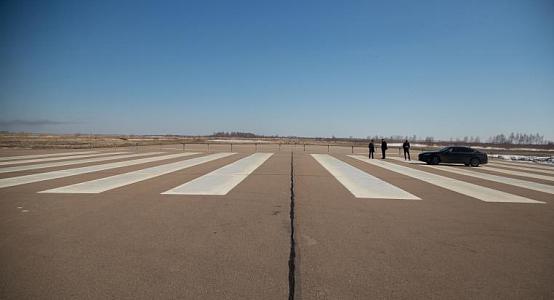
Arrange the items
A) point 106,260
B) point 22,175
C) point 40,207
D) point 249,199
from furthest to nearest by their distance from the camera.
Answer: point 22,175
point 249,199
point 40,207
point 106,260

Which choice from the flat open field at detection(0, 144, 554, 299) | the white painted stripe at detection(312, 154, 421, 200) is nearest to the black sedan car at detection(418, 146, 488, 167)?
the white painted stripe at detection(312, 154, 421, 200)

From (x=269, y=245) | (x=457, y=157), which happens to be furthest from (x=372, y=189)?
(x=457, y=157)

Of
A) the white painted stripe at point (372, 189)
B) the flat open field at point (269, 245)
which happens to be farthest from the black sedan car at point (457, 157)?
the flat open field at point (269, 245)

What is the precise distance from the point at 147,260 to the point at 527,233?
592 centimetres

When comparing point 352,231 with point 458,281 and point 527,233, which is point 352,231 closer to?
point 458,281

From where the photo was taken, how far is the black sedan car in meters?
18.1

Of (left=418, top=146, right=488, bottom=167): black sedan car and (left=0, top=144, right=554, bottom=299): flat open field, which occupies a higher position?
(left=418, top=146, right=488, bottom=167): black sedan car

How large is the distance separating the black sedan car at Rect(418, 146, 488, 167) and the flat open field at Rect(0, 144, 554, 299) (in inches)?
433

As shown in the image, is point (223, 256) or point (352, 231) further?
point (352, 231)

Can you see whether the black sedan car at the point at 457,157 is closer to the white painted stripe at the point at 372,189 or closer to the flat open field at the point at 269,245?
the white painted stripe at the point at 372,189

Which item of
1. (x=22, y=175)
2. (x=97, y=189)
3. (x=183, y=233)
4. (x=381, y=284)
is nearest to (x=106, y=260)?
(x=183, y=233)

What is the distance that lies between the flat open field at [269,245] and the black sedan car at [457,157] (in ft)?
36.1

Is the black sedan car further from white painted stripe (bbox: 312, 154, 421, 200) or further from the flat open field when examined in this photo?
the flat open field

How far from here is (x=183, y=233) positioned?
4699 millimetres
